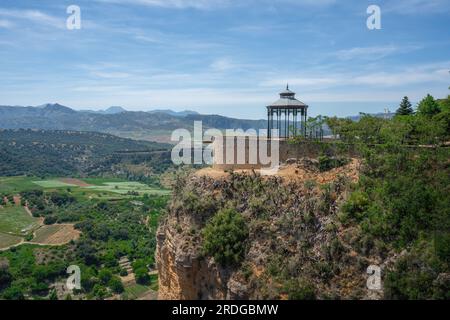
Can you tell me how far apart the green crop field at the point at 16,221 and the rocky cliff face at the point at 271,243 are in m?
63.9

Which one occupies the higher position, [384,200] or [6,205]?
[384,200]

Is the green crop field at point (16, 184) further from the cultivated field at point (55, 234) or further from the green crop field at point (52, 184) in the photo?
the cultivated field at point (55, 234)

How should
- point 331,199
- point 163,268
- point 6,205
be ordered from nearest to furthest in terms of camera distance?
point 331,199, point 163,268, point 6,205

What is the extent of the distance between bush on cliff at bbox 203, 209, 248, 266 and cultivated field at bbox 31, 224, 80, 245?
2340 inches

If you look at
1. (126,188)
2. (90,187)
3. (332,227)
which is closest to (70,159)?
(90,187)

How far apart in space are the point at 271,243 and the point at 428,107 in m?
17.8

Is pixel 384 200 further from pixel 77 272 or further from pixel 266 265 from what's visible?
pixel 77 272

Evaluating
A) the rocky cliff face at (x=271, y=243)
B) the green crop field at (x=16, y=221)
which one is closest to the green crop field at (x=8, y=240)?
the green crop field at (x=16, y=221)

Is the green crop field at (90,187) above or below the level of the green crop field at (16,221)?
above

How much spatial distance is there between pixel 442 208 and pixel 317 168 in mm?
8743

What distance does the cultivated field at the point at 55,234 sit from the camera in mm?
78250

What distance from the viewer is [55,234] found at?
8156 centimetres

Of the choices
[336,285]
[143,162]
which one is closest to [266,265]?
[336,285]
